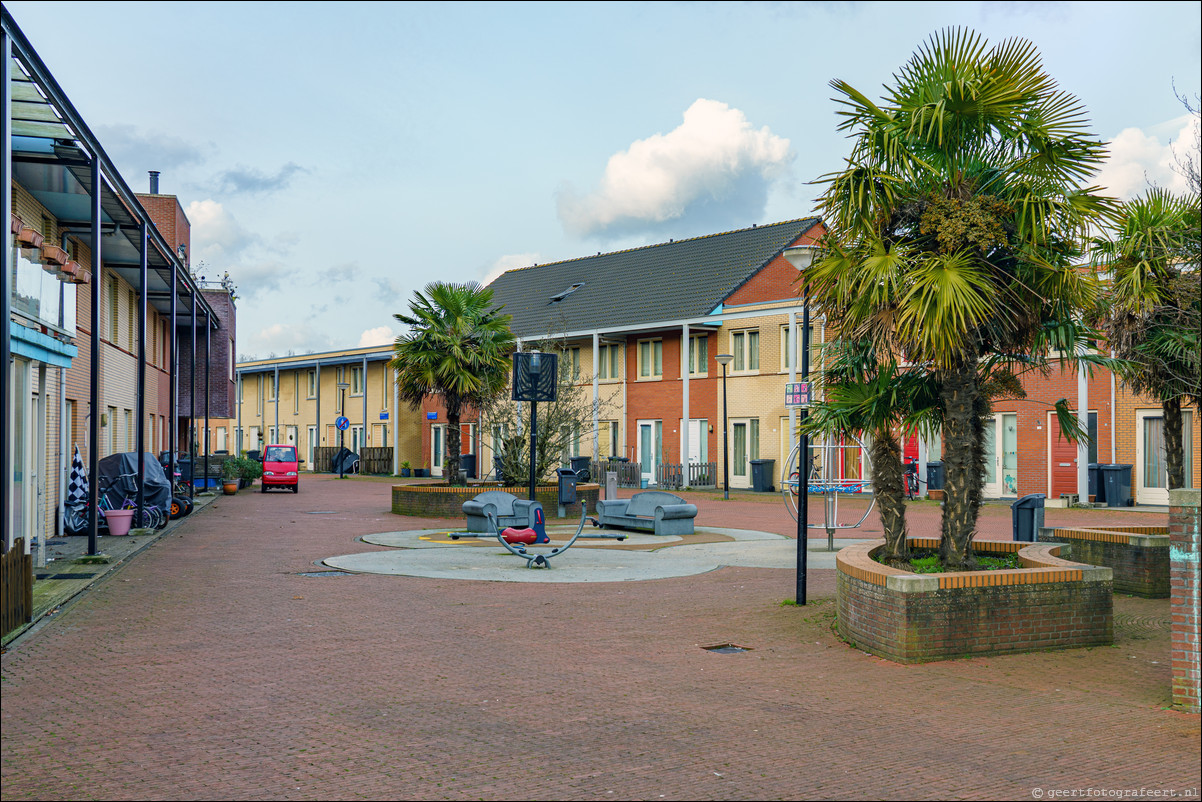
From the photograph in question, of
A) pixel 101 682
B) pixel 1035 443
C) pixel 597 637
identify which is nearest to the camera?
pixel 101 682

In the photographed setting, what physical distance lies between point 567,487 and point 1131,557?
46.8ft

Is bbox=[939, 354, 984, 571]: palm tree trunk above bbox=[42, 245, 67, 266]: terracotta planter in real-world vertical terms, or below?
below

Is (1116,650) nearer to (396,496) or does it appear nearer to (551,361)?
(551,361)

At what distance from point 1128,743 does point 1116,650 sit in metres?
2.82

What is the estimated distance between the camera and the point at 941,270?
8.97 metres

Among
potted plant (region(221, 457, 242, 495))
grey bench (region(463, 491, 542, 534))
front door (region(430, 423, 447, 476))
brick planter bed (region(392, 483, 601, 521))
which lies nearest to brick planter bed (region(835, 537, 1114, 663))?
grey bench (region(463, 491, 542, 534))

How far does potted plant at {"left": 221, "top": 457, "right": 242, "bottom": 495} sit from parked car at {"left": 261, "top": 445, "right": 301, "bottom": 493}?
1012mm

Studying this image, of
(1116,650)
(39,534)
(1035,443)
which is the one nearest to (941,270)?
(1116,650)

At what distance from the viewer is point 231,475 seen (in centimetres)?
3728

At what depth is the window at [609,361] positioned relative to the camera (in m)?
43.0

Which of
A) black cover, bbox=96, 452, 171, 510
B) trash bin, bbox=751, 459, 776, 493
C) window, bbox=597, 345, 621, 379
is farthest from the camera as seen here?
window, bbox=597, 345, 621, 379

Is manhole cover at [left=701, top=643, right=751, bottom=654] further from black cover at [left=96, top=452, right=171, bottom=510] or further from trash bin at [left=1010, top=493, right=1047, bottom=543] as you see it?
black cover at [left=96, top=452, right=171, bottom=510]

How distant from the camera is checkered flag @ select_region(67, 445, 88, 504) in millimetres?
18750

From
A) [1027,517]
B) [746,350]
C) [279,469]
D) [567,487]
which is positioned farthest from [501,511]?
[746,350]
